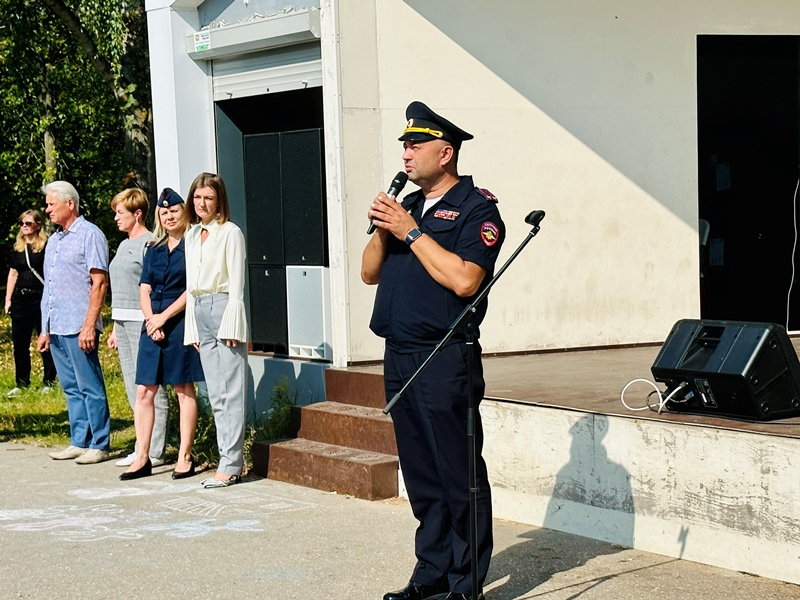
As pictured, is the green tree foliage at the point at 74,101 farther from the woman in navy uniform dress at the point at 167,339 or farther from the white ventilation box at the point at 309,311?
the woman in navy uniform dress at the point at 167,339

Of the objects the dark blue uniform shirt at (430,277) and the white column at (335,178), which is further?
the white column at (335,178)

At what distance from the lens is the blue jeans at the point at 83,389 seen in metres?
8.90

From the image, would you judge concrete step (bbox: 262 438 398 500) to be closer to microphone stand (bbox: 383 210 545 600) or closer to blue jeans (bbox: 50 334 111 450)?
blue jeans (bbox: 50 334 111 450)

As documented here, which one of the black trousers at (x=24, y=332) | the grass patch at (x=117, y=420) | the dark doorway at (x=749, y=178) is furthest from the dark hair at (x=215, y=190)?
the black trousers at (x=24, y=332)

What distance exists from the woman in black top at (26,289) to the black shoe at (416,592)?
8.47 meters

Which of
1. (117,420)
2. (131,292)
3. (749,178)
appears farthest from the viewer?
(117,420)

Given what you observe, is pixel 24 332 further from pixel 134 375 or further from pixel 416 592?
pixel 416 592

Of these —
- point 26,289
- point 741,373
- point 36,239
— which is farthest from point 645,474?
point 26,289

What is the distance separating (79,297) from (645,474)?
4673mm

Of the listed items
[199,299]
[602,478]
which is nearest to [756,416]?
[602,478]

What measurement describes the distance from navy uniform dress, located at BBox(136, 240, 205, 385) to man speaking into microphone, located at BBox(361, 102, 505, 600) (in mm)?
3362

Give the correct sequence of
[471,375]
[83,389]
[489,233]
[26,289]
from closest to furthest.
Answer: [471,375]
[489,233]
[83,389]
[26,289]

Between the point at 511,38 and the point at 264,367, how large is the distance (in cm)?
326

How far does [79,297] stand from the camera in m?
8.87
